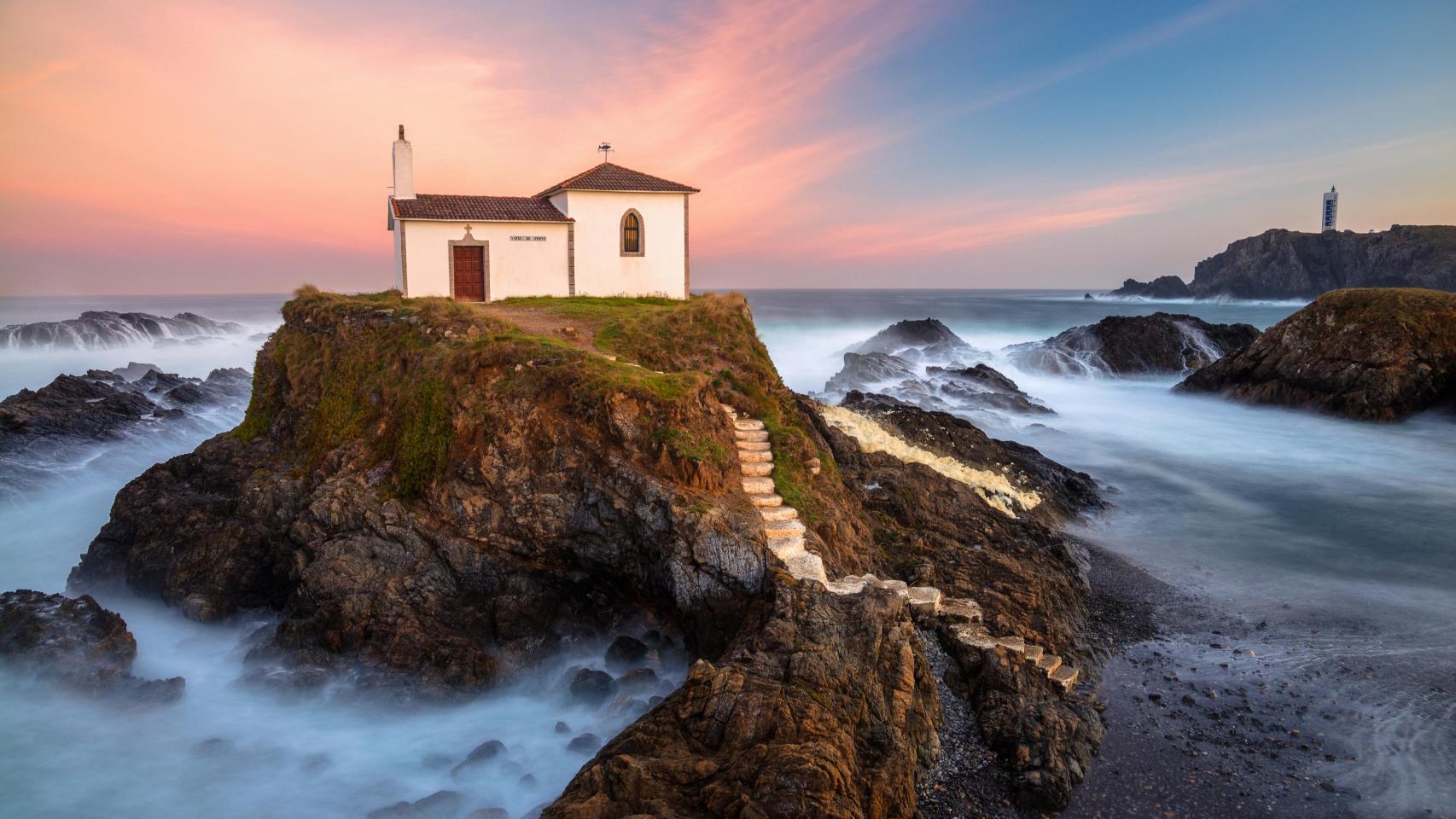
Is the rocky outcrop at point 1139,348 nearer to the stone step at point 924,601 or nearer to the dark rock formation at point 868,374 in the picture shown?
the dark rock formation at point 868,374

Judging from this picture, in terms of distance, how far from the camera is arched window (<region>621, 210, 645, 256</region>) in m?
23.5

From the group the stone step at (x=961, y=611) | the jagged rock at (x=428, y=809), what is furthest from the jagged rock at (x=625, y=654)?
the stone step at (x=961, y=611)

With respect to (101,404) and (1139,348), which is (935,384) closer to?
(1139,348)

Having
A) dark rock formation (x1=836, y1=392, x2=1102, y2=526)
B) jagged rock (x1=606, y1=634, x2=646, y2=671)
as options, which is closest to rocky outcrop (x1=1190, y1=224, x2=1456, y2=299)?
dark rock formation (x1=836, y1=392, x2=1102, y2=526)

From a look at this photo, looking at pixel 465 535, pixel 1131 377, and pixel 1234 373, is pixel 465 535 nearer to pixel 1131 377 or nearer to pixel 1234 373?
pixel 1234 373

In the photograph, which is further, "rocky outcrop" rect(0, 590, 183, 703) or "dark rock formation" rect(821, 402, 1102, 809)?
"rocky outcrop" rect(0, 590, 183, 703)

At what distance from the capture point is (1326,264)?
10275cm

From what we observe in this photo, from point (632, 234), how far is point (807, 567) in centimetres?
1572

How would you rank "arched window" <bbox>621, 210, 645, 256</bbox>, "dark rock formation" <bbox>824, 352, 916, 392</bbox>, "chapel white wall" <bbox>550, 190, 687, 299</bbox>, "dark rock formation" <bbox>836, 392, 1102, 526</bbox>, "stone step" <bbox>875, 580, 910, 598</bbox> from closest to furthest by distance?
"stone step" <bbox>875, 580, 910, 598</bbox> < "dark rock formation" <bbox>836, 392, 1102, 526</bbox> < "chapel white wall" <bbox>550, 190, 687, 299</bbox> < "arched window" <bbox>621, 210, 645, 256</bbox> < "dark rock formation" <bbox>824, 352, 916, 392</bbox>

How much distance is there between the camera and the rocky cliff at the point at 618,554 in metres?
7.80

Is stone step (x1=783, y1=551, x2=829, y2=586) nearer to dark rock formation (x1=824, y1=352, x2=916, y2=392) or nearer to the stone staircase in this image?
the stone staircase

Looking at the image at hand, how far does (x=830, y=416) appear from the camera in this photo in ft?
70.2

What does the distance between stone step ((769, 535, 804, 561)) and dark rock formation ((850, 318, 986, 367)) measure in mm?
33308

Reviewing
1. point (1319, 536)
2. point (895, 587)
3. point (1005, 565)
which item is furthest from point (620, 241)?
point (1319, 536)
